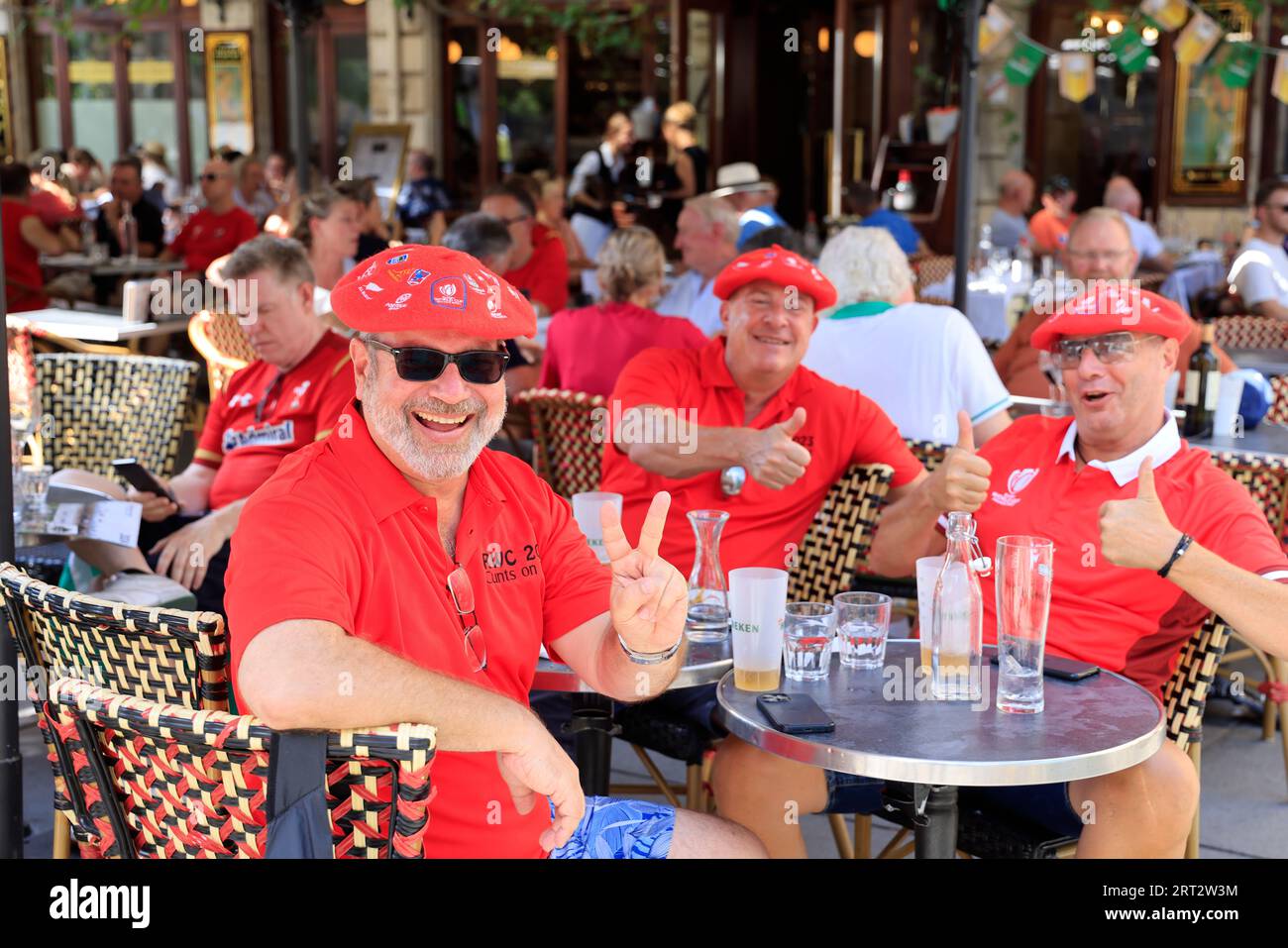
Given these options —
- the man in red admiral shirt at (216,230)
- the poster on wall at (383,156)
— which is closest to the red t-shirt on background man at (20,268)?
the man in red admiral shirt at (216,230)

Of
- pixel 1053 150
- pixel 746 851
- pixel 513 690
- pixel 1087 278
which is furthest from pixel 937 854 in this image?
pixel 1053 150

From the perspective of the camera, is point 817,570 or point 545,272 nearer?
point 817,570

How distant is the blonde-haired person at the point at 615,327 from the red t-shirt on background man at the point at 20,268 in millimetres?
4893

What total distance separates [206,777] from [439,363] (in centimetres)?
71

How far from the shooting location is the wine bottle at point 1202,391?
429cm

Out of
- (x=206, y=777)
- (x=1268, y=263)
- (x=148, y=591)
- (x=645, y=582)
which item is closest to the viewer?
(x=206, y=777)

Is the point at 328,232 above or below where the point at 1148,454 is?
above

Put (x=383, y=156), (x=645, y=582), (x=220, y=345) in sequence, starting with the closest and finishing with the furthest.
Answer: (x=645, y=582), (x=220, y=345), (x=383, y=156)

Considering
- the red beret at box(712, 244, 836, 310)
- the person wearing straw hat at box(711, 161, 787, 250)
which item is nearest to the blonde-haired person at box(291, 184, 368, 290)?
the person wearing straw hat at box(711, 161, 787, 250)

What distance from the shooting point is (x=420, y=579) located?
2080 millimetres

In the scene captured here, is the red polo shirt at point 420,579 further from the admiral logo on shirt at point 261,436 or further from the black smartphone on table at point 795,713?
the admiral logo on shirt at point 261,436

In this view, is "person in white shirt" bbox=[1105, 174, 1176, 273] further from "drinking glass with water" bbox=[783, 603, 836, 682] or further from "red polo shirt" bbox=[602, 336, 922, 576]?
"drinking glass with water" bbox=[783, 603, 836, 682]

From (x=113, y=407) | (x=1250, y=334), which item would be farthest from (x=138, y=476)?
(x=1250, y=334)

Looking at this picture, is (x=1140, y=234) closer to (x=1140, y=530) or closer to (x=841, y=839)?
(x=841, y=839)
